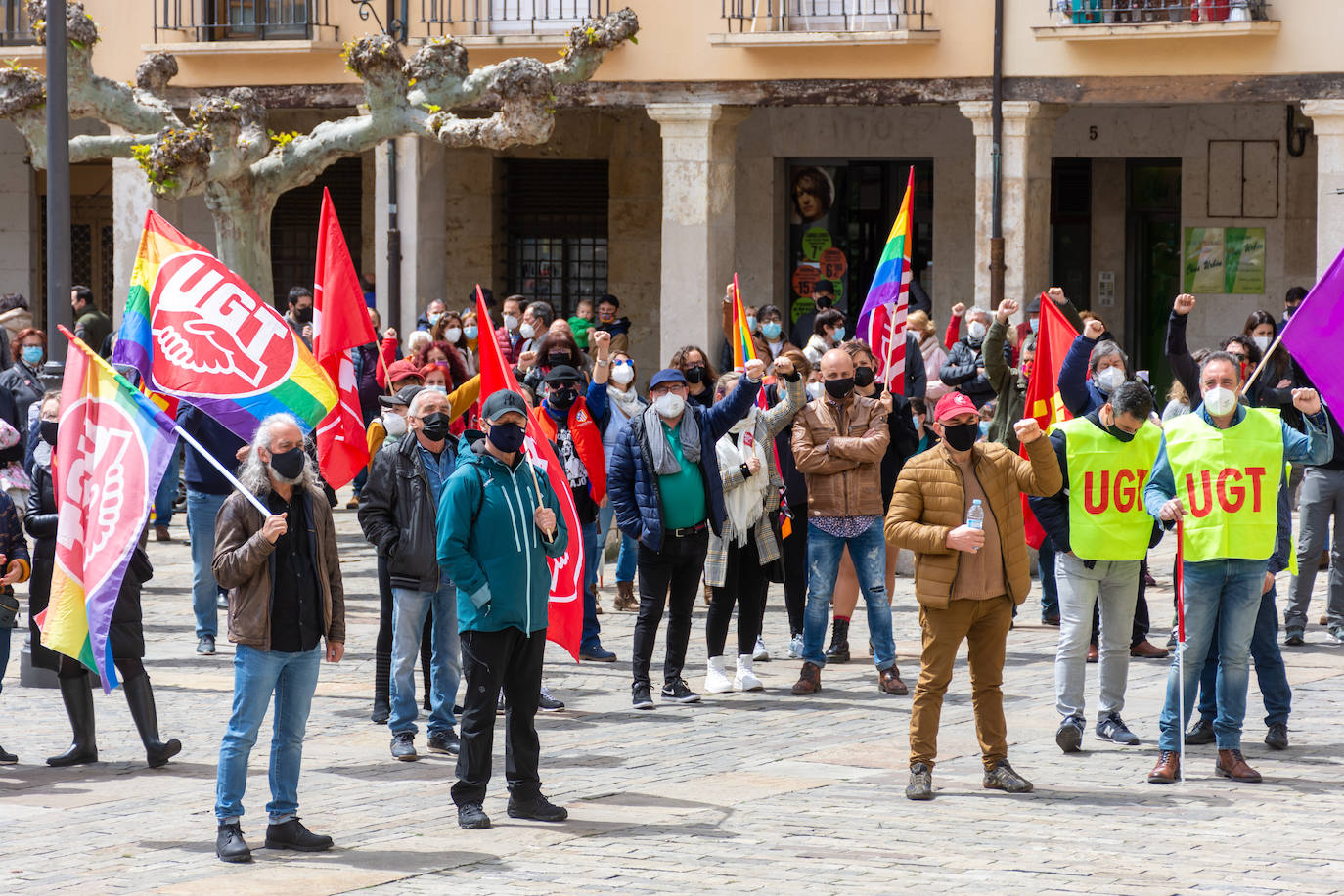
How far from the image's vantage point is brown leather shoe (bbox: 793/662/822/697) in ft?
36.1

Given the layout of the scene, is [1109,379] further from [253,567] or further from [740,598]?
[253,567]

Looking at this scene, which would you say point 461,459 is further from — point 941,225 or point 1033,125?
point 941,225

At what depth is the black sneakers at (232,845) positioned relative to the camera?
7.55m

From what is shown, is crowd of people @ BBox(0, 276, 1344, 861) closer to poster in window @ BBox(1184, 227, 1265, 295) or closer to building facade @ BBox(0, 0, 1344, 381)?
building facade @ BBox(0, 0, 1344, 381)

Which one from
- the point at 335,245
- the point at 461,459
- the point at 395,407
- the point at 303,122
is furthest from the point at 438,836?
the point at 303,122

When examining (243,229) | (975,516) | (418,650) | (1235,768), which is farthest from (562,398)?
(243,229)

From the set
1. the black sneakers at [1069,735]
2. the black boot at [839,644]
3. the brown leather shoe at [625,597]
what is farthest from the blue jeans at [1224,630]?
the brown leather shoe at [625,597]

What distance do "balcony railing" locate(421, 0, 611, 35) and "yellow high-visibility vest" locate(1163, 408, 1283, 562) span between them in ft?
51.3

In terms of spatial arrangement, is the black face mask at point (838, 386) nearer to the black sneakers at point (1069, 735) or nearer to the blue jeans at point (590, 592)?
the blue jeans at point (590, 592)

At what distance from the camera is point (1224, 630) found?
9.06 metres

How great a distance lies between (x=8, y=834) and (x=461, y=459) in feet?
7.49

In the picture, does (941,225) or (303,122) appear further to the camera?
(303,122)

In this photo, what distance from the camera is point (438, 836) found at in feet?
26.1

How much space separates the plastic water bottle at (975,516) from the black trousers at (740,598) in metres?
2.62
